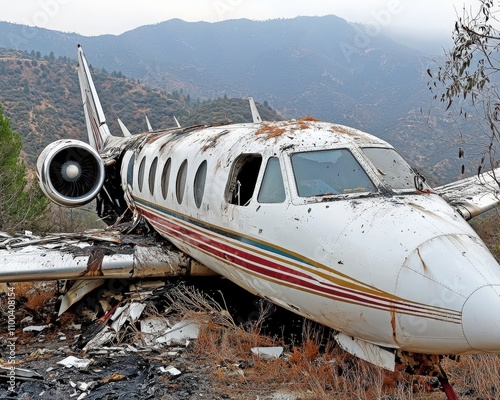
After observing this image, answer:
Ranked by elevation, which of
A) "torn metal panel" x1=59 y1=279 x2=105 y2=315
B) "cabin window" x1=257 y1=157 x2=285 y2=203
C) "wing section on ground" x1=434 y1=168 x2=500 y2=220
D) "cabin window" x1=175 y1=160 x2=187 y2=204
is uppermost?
"cabin window" x1=257 y1=157 x2=285 y2=203

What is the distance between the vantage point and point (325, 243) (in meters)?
4.83

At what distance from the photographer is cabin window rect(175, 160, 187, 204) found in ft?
26.1

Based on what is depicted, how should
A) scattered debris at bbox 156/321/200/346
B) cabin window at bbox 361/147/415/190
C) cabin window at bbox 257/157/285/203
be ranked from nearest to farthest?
cabin window at bbox 361/147/415/190 → cabin window at bbox 257/157/285/203 → scattered debris at bbox 156/321/200/346

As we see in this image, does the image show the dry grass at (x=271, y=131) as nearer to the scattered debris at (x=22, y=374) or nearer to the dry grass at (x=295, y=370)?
the dry grass at (x=295, y=370)

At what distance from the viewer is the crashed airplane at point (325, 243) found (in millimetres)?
4105

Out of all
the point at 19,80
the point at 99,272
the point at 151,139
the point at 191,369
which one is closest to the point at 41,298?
the point at 99,272

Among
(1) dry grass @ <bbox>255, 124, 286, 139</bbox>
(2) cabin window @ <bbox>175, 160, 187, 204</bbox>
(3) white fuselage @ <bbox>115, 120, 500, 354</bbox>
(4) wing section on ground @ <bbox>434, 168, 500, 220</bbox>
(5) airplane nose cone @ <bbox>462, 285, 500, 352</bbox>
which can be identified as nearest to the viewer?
(5) airplane nose cone @ <bbox>462, 285, 500, 352</bbox>

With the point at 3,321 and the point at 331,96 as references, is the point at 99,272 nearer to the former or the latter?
the point at 3,321

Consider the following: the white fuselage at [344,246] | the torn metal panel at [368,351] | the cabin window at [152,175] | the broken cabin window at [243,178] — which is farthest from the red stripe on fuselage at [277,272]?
the cabin window at [152,175]

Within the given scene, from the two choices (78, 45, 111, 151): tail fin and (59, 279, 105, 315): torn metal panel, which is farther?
(78, 45, 111, 151): tail fin

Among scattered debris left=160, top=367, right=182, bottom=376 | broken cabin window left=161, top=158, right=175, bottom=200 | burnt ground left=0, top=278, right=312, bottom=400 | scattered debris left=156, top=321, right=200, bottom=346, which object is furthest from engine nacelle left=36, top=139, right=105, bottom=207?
scattered debris left=160, top=367, right=182, bottom=376

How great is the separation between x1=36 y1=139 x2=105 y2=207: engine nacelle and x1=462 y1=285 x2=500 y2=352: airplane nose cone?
8946 mm

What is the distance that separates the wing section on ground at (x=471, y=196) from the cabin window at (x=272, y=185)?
403cm

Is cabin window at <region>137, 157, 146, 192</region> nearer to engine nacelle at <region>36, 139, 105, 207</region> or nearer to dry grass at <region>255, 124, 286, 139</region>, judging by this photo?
engine nacelle at <region>36, 139, 105, 207</region>
